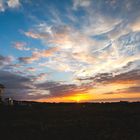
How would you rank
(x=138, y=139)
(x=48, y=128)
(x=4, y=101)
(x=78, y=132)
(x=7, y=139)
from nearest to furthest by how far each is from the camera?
(x=138, y=139), (x=7, y=139), (x=78, y=132), (x=48, y=128), (x=4, y=101)

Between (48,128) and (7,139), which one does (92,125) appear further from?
(7,139)

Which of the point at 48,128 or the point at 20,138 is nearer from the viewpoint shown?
the point at 20,138

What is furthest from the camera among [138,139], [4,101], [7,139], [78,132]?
[4,101]

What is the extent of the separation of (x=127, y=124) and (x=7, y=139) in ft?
51.8

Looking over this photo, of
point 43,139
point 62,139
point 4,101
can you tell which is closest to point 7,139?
point 43,139

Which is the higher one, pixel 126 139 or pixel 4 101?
pixel 4 101

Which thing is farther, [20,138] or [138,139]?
[20,138]

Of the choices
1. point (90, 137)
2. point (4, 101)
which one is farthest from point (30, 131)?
point (4, 101)

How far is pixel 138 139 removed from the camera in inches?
1051

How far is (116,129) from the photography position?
3188 centimetres

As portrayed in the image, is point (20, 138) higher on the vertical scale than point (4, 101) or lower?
lower

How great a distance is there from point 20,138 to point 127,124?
47.8 ft

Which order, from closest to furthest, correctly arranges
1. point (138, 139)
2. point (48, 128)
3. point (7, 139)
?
point (138, 139) < point (7, 139) < point (48, 128)

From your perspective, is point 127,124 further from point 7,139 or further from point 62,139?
point 7,139
